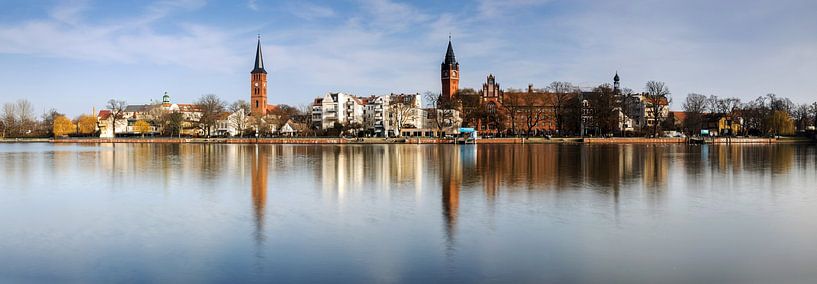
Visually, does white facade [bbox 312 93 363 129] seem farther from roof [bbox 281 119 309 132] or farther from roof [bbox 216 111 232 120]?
roof [bbox 216 111 232 120]

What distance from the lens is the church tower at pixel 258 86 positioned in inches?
4616

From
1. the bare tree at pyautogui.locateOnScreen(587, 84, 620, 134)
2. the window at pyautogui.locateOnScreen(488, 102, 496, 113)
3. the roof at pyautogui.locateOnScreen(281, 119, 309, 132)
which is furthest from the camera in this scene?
the roof at pyautogui.locateOnScreen(281, 119, 309, 132)

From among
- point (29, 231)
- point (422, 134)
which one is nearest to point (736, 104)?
point (422, 134)

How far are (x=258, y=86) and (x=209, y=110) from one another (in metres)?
23.4

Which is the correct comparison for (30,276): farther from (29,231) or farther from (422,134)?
(422,134)

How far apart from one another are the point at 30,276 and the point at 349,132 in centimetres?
8369

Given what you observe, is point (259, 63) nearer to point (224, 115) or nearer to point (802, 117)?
point (224, 115)

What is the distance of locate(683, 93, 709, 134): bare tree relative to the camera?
301 ft

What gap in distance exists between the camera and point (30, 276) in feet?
27.7

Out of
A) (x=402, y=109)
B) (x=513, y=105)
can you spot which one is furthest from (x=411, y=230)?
(x=402, y=109)

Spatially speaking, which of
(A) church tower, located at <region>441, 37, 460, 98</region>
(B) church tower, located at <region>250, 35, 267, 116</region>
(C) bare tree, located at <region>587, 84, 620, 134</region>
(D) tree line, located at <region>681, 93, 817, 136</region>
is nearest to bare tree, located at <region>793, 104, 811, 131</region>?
(D) tree line, located at <region>681, 93, 817, 136</region>

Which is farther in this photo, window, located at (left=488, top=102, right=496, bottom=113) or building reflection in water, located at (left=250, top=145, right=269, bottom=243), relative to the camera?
window, located at (left=488, top=102, right=496, bottom=113)

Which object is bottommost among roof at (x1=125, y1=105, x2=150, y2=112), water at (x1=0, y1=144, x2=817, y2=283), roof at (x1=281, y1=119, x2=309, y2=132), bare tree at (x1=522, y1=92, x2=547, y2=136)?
water at (x1=0, y1=144, x2=817, y2=283)

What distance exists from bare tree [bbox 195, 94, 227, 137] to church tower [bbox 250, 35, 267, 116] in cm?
932
